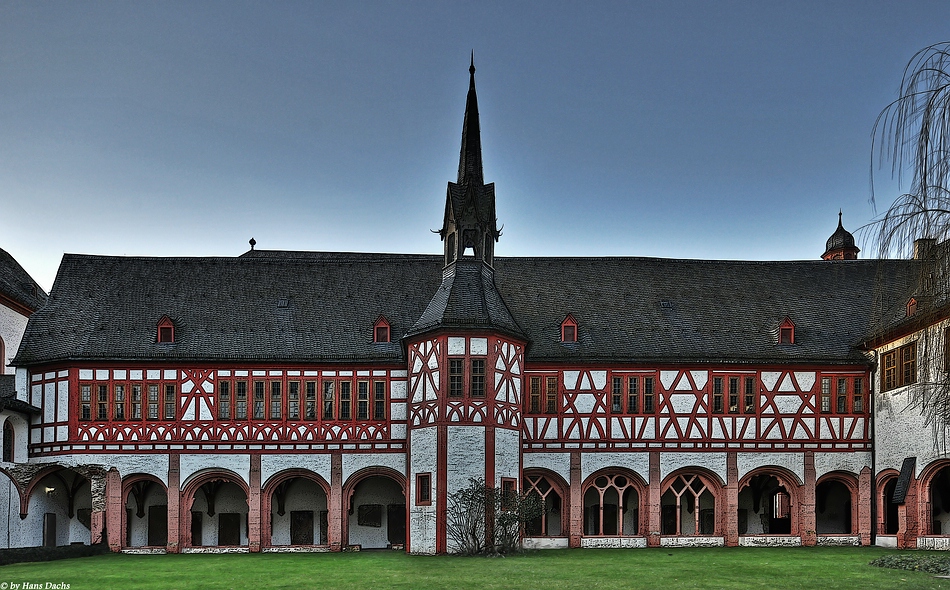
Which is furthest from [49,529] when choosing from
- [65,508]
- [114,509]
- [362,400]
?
[362,400]

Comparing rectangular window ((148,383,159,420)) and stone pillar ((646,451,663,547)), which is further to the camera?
rectangular window ((148,383,159,420))

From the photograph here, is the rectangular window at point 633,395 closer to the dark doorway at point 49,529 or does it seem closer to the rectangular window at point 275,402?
the rectangular window at point 275,402

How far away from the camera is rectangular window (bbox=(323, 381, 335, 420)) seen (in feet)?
133

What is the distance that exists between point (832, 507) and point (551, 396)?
11.4 m

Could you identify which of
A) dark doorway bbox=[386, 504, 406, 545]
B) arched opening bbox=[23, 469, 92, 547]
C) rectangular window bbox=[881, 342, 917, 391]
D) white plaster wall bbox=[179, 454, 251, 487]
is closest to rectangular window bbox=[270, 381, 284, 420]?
white plaster wall bbox=[179, 454, 251, 487]

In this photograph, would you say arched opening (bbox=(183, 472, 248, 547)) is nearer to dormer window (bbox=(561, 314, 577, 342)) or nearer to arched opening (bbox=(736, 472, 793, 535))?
dormer window (bbox=(561, 314, 577, 342))

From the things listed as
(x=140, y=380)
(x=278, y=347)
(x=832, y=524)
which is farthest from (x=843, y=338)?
(x=140, y=380)

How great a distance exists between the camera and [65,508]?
41.7 metres

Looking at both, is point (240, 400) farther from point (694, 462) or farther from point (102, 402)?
point (694, 462)

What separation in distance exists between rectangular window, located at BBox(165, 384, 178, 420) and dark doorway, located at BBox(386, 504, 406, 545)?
829 centimetres

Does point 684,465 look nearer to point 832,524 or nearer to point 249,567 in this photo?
point 832,524

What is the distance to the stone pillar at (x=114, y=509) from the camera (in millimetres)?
38938

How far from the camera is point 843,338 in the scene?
4209 cm

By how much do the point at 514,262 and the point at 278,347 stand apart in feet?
32.9
